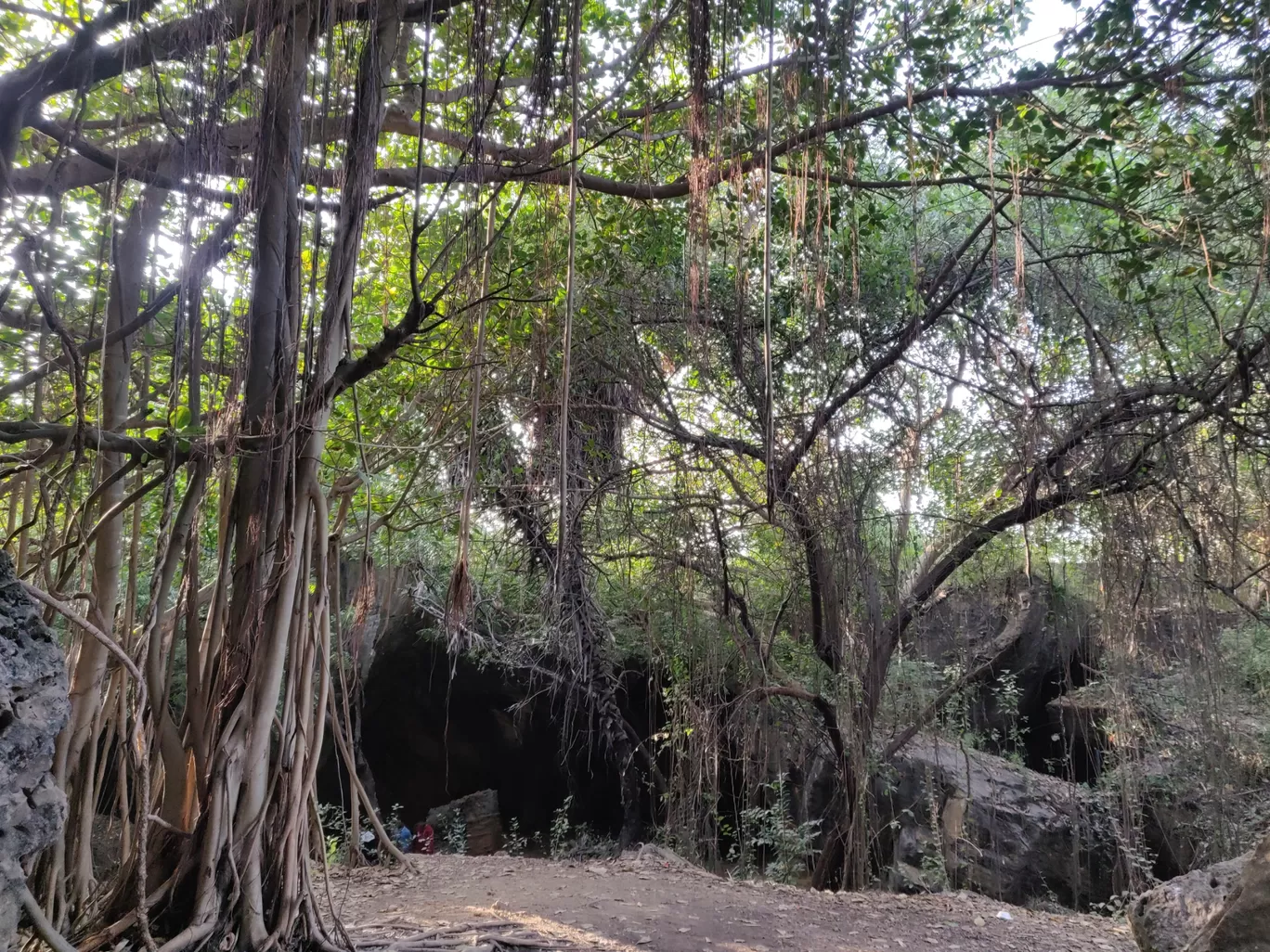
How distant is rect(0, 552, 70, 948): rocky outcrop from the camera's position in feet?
4.76

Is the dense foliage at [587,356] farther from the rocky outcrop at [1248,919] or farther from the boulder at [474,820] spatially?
the boulder at [474,820]

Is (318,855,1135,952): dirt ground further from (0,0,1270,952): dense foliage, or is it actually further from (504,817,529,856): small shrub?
(504,817,529,856): small shrub

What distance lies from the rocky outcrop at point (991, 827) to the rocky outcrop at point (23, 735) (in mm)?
5263

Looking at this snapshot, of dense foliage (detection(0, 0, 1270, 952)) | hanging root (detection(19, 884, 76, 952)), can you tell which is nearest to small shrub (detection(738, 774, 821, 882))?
dense foliage (detection(0, 0, 1270, 952))

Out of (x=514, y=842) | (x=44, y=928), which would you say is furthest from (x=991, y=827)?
(x=44, y=928)

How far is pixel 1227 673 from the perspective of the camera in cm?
491

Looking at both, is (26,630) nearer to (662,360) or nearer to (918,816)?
(662,360)

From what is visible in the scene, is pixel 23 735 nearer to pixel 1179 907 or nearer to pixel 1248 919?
pixel 1248 919

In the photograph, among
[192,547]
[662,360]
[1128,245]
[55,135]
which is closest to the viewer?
[192,547]

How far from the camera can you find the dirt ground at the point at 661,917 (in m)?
2.88

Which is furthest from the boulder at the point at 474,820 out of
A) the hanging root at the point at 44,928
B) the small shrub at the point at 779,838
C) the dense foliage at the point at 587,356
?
the hanging root at the point at 44,928

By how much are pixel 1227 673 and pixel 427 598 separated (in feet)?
18.5

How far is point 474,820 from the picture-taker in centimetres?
914

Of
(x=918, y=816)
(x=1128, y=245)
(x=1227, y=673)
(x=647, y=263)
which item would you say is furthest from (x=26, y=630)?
(x=918, y=816)
